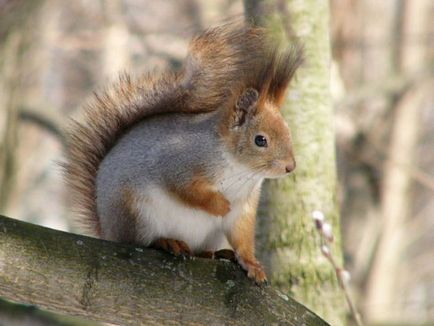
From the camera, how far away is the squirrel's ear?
2312 mm

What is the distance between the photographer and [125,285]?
1.97 m

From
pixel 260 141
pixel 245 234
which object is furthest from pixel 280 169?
pixel 245 234

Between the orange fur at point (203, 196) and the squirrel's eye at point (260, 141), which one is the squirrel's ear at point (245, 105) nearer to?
the squirrel's eye at point (260, 141)

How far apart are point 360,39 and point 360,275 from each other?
7.46ft

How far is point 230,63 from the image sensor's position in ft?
7.77

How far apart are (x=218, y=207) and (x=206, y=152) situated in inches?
6.7

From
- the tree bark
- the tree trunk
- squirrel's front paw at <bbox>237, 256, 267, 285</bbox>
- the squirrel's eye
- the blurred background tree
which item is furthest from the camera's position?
the blurred background tree

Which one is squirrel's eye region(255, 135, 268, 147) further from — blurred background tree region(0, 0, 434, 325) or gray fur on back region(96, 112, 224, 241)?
blurred background tree region(0, 0, 434, 325)

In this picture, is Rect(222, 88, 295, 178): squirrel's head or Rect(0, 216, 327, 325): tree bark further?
Rect(222, 88, 295, 178): squirrel's head

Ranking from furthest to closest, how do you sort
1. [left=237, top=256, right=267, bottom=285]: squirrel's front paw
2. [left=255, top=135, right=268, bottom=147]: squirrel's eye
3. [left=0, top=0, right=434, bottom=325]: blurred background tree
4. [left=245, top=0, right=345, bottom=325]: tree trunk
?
[left=0, top=0, right=434, bottom=325]: blurred background tree → [left=245, top=0, right=345, bottom=325]: tree trunk → [left=255, top=135, right=268, bottom=147]: squirrel's eye → [left=237, top=256, right=267, bottom=285]: squirrel's front paw

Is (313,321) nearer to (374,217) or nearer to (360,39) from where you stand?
(374,217)

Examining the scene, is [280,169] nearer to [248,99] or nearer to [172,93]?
[248,99]

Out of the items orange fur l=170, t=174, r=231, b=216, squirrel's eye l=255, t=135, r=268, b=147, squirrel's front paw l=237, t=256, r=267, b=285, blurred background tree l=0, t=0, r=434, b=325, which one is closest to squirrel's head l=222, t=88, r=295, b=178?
squirrel's eye l=255, t=135, r=268, b=147

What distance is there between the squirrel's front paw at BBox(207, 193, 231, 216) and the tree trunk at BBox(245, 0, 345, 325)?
39 cm
